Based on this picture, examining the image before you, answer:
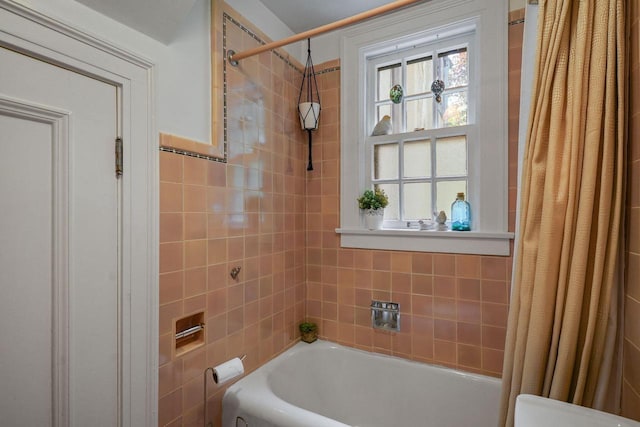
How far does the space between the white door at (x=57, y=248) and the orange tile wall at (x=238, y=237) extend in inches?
7.4

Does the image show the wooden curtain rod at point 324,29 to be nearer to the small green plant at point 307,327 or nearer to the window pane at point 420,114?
the window pane at point 420,114

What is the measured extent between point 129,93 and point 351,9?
135cm

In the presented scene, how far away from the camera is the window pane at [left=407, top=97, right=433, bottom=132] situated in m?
1.89

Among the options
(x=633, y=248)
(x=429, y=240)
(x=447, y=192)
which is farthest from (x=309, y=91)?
(x=633, y=248)

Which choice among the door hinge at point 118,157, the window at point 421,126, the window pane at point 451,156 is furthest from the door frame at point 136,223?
the window pane at point 451,156

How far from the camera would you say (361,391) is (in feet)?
6.07

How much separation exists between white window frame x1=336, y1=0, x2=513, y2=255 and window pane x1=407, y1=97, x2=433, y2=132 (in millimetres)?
122

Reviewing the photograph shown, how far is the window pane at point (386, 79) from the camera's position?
1.99 m

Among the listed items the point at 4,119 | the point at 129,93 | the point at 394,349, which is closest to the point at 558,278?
the point at 394,349

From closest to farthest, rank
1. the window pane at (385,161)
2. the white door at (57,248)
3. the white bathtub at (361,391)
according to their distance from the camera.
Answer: the white door at (57,248) < the white bathtub at (361,391) < the window pane at (385,161)

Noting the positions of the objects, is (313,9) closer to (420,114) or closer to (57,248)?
(420,114)

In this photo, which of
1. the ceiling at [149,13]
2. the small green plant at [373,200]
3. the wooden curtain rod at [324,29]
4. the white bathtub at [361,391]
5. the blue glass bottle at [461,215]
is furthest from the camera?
the small green plant at [373,200]

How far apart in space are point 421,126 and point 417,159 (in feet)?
0.65

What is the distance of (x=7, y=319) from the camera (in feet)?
2.77
